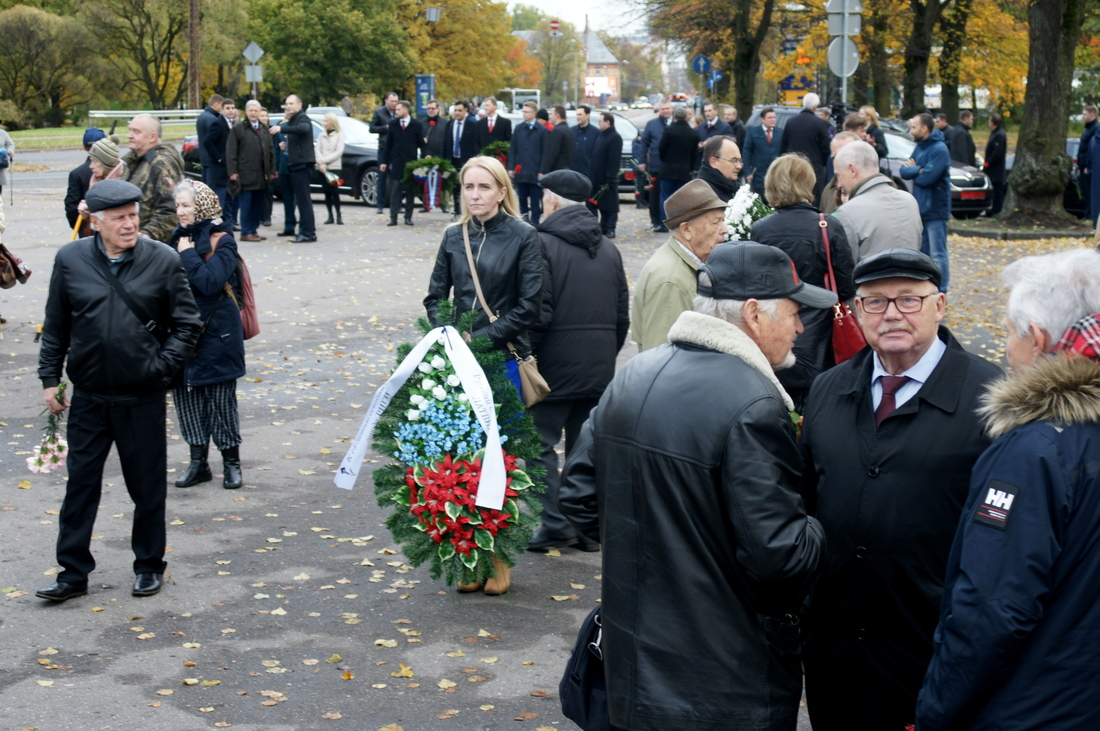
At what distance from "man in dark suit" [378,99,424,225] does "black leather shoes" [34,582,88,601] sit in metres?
15.0

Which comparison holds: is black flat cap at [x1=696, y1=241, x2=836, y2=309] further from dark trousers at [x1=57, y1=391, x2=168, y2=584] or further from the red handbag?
dark trousers at [x1=57, y1=391, x2=168, y2=584]

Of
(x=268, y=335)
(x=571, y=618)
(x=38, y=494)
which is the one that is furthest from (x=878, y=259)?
(x=268, y=335)

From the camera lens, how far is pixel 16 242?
17953 mm

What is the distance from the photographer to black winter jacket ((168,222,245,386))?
7.05 m

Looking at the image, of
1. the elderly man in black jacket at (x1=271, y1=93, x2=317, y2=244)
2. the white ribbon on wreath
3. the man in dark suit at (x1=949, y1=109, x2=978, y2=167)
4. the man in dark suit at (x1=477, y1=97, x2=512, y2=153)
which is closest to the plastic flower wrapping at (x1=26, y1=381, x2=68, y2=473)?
the white ribbon on wreath

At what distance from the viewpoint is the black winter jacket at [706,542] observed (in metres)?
2.71

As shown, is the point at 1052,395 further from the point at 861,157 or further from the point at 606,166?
the point at 606,166

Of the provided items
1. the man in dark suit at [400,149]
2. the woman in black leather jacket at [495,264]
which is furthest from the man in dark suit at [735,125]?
the woman in black leather jacket at [495,264]

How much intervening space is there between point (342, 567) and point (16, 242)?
1427 cm

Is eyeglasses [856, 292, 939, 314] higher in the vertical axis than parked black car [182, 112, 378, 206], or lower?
Answer: lower

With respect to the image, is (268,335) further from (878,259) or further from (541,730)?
(878,259)

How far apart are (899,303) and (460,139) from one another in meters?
18.5

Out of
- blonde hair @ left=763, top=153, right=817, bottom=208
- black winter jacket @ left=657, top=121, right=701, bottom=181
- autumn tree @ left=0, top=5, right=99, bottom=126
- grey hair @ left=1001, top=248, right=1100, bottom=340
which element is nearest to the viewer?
grey hair @ left=1001, top=248, right=1100, bottom=340

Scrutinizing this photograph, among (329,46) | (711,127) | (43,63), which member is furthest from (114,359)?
(43,63)
